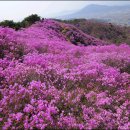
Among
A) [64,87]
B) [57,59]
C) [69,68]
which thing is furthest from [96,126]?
[57,59]

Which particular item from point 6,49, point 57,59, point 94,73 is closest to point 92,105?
point 94,73

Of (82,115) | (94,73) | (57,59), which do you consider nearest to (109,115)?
(82,115)

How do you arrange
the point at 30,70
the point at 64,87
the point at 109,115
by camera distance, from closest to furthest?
the point at 109,115, the point at 64,87, the point at 30,70

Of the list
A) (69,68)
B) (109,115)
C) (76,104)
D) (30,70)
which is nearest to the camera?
(109,115)

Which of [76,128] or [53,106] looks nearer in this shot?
[76,128]

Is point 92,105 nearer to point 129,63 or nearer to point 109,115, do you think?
point 109,115

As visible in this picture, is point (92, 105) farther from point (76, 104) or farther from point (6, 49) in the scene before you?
point (6, 49)

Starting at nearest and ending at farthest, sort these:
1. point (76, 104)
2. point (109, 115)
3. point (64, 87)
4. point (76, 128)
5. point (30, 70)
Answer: point (76, 128)
point (109, 115)
point (76, 104)
point (64, 87)
point (30, 70)

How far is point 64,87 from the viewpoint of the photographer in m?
10.8

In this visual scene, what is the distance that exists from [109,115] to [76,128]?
1.13 m

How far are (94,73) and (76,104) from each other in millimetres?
2636

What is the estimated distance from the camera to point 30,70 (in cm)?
1152

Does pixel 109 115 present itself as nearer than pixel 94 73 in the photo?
Yes

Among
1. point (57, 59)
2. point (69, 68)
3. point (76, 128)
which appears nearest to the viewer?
point (76, 128)
